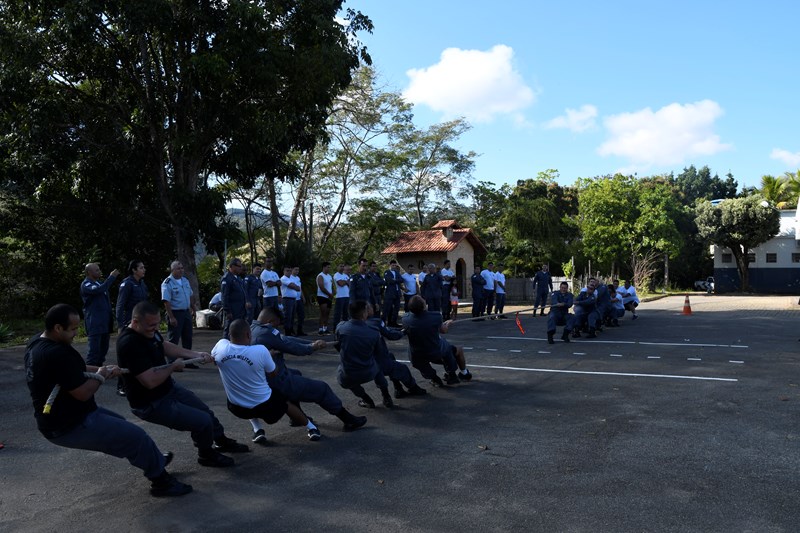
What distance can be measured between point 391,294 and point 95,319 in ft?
31.5

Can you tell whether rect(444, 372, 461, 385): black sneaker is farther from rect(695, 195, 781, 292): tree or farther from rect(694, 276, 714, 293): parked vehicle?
rect(694, 276, 714, 293): parked vehicle

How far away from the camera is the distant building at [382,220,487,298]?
122 feet

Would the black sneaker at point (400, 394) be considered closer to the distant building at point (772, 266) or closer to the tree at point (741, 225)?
the tree at point (741, 225)

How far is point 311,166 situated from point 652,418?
29.7 meters

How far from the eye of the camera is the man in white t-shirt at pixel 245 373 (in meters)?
6.41

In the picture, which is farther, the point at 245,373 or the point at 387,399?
the point at 387,399

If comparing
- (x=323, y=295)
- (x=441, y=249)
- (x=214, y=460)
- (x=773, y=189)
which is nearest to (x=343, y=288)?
(x=323, y=295)

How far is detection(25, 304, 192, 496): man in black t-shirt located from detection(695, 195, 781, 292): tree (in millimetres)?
47628

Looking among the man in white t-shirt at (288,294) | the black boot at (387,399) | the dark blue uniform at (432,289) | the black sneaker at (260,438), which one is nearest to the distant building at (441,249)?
the dark blue uniform at (432,289)

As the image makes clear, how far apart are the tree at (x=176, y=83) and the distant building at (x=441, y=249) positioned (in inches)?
628

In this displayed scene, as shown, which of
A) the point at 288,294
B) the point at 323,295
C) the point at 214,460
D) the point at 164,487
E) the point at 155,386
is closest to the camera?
the point at 164,487

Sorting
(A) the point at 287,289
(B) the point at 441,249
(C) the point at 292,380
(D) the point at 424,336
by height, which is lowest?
(C) the point at 292,380

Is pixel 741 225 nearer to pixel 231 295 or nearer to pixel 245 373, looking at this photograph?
pixel 231 295

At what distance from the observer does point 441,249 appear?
120 feet
